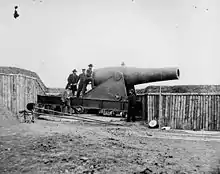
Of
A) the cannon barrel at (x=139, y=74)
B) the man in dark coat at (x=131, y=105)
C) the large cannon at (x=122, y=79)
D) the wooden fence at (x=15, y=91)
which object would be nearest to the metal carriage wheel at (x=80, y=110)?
the large cannon at (x=122, y=79)

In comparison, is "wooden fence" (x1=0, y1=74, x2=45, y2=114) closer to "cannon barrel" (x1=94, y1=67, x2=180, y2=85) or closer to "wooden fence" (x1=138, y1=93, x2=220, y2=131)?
"cannon barrel" (x1=94, y1=67, x2=180, y2=85)

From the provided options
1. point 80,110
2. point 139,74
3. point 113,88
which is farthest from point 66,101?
point 139,74

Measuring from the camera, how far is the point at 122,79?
1401 cm

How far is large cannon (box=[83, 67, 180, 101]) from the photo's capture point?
1385 centimetres

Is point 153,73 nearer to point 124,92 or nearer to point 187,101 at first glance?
point 124,92

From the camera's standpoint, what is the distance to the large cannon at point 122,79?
1385 cm

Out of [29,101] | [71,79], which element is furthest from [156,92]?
[29,101]

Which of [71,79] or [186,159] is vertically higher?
[71,79]

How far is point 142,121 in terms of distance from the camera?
42.3ft

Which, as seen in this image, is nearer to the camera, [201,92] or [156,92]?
[201,92]

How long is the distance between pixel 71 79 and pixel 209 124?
25.3 feet

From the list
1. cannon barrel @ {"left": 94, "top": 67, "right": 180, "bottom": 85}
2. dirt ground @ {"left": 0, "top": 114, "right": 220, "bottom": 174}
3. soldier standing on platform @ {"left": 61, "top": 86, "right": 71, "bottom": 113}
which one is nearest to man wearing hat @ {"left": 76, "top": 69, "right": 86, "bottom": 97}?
cannon barrel @ {"left": 94, "top": 67, "right": 180, "bottom": 85}

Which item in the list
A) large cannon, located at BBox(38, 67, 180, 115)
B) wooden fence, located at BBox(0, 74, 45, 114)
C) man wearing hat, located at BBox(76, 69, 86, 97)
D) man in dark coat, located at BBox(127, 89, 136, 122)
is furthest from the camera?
man wearing hat, located at BBox(76, 69, 86, 97)

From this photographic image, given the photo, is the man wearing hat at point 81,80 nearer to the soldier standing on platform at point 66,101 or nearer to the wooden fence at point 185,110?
the soldier standing on platform at point 66,101
